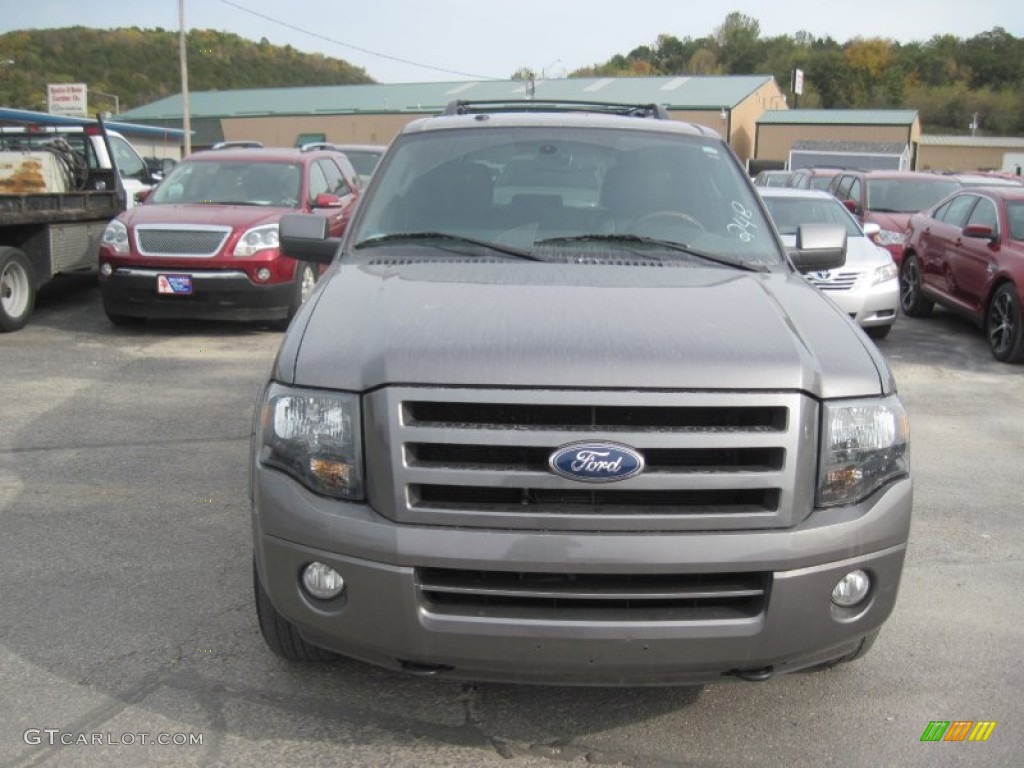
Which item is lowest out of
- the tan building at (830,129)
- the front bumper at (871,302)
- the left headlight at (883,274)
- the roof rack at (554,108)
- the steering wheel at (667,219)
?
the front bumper at (871,302)

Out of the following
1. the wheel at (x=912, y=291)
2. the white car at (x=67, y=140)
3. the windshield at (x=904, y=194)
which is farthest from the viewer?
the windshield at (x=904, y=194)

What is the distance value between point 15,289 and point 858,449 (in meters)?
8.87

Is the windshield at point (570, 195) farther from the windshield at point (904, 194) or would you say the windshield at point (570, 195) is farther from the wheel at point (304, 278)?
the windshield at point (904, 194)

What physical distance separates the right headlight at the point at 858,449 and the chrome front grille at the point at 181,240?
7525mm

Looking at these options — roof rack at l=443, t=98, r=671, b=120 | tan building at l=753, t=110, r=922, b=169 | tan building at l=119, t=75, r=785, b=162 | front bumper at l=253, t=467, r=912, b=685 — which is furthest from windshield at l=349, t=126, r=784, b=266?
tan building at l=753, t=110, r=922, b=169

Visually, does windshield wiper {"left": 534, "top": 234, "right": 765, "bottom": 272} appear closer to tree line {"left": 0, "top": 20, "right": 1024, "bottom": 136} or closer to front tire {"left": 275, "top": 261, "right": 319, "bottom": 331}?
front tire {"left": 275, "top": 261, "right": 319, "bottom": 331}

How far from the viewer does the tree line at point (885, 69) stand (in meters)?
96.5

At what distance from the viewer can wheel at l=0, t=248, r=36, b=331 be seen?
910 cm

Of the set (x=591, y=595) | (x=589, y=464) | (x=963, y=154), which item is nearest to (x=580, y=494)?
(x=589, y=464)

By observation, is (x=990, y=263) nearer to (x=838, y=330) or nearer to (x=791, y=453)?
(x=838, y=330)

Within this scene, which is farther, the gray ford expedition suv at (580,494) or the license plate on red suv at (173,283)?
the license plate on red suv at (173,283)

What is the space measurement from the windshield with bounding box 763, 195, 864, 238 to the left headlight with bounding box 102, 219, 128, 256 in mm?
6828

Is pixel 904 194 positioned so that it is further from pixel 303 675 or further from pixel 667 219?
pixel 303 675

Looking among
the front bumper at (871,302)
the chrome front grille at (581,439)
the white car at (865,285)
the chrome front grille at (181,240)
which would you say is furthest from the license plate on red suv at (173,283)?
the chrome front grille at (581,439)
